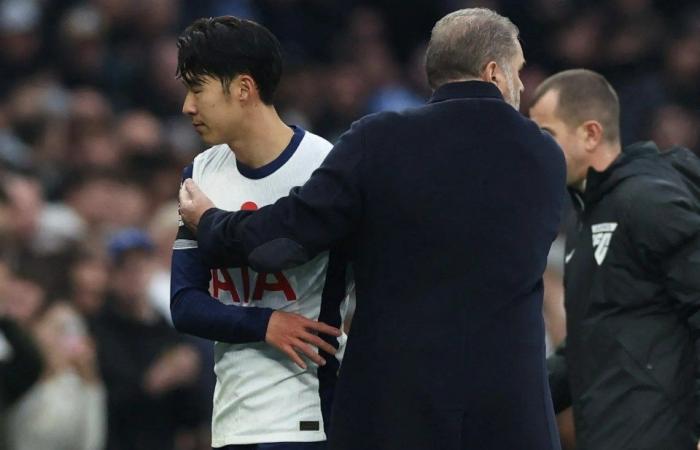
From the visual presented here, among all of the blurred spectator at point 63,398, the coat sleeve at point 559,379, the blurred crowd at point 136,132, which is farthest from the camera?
the blurred crowd at point 136,132

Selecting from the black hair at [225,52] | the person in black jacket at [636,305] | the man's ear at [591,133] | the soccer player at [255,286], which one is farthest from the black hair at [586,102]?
the black hair at [225,52]

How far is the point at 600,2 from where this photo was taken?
40.6 feet

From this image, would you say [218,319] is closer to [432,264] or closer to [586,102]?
[432,264]

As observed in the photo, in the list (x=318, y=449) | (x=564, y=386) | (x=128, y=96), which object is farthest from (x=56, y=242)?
(x=318, y=449)

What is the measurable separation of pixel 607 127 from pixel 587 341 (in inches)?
29.0

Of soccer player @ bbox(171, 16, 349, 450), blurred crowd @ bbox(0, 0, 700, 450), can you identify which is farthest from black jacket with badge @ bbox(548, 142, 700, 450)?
blurred crowd @ bbox(0, 0, 700, 450)

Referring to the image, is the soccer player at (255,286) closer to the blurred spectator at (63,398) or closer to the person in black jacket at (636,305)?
the person in black jacket at (636,305)

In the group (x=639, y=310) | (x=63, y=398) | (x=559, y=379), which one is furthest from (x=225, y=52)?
(x=63, y=398)

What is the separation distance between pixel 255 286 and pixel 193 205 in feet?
0.88

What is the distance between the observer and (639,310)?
4.89 meters

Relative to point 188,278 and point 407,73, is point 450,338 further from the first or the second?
point 407,73

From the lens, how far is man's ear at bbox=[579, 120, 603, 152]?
→ 5.24m

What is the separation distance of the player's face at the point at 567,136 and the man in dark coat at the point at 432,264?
1.11 m

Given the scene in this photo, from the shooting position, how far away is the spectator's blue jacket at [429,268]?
4023 mm
